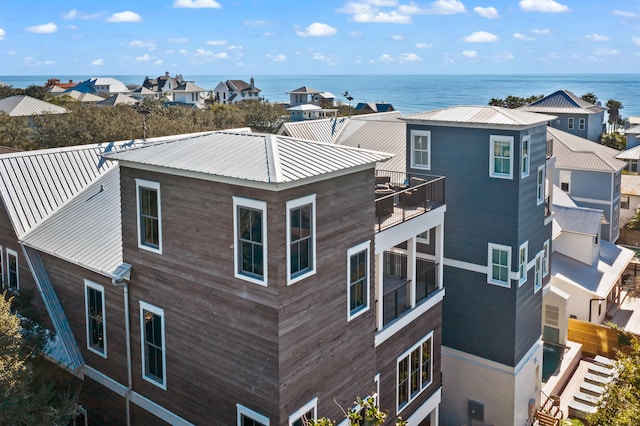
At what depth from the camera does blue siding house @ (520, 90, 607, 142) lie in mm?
55250

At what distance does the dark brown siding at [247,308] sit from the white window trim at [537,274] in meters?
10.00

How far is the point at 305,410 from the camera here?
12.2m

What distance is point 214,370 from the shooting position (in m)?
12.7

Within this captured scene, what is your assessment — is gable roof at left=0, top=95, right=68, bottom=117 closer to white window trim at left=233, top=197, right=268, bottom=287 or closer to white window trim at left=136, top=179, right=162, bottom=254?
white window trim at left=136, top=179, right=162, bottom=254

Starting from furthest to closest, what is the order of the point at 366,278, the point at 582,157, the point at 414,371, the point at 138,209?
the point at 582,157 < the point at 414,371 < the point at 366,278 < the point at 138,209

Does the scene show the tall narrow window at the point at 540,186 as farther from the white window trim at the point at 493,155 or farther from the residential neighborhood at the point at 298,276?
the white window trim at the point at 493,155

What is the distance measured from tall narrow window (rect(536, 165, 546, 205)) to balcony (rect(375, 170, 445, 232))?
390cm

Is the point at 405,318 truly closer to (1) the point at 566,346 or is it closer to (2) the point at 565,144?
(1) the point at 566,346

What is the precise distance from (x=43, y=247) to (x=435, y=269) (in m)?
12.1

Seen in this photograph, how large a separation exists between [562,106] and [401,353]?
4799cm

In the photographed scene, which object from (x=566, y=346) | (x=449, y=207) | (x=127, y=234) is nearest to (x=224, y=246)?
(x=127, y=234)

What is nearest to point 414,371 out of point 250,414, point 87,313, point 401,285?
point 401,285

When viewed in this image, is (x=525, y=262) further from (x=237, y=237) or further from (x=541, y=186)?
(x=237, y=237)

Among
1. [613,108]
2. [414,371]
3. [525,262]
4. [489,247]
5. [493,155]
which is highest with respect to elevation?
[613,108]
